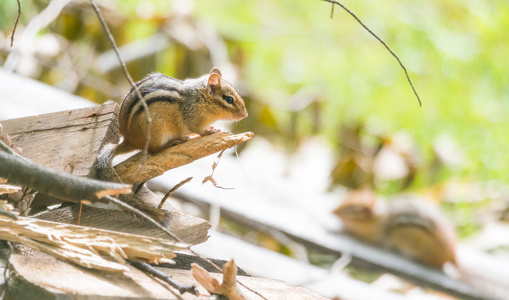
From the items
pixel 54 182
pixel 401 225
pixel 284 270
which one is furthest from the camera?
pixel 401 225

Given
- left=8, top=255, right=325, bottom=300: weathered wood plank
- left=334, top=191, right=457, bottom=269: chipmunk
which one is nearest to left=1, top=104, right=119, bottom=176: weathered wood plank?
left=8, top=255, right=325, bottom=300: weathered wood plank

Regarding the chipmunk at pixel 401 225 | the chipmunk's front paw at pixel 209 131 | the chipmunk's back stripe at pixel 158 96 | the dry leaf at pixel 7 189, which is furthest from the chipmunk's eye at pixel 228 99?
the chipmunk at pixel 401 225

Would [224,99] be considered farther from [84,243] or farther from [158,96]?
[84,243]

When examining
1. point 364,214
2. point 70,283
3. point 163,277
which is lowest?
point 70,283

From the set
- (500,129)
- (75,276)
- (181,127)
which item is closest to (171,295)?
(75,276)

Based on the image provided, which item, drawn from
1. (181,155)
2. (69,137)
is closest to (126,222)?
(181,155)

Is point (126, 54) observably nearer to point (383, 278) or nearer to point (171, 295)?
point (383, 278)
